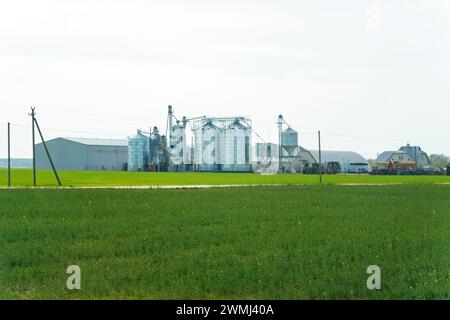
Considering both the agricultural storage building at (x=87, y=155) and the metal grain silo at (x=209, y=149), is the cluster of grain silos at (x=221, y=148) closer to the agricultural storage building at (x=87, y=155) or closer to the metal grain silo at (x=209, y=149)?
the metal grain silo at (x=209, y=149)

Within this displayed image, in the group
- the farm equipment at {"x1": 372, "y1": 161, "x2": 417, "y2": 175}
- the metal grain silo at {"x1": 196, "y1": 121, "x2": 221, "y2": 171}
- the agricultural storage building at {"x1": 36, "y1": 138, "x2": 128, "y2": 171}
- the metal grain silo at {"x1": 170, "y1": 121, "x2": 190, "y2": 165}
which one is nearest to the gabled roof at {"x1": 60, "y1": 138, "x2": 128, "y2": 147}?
the agricultural storage building at {"x1": 36, "y1": 138, "x2": 128, "y2": 171}

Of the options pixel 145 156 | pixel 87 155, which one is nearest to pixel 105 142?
pixel 87 155

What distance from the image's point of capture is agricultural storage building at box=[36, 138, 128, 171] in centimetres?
4045

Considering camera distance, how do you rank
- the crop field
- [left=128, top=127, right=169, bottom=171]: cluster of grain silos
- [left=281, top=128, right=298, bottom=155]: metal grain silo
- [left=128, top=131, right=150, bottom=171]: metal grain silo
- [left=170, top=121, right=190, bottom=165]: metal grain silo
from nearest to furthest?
the crop field
[left=281, top=128, right=298, bottom=155]: metal grain silo
[left=170, top=121, right=190, bottom=165]: metal grain silo
[left=128, top=127, right=169, bottom=171]: cluster of grain silos
[left=128, top=131, right=150, bottom=171]: metal grain silo

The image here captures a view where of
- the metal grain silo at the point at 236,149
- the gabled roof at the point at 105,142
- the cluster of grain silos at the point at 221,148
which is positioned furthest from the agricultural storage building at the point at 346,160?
the cluster of grain silos at the point at 221,148

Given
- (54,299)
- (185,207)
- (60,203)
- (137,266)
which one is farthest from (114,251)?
(60,203)

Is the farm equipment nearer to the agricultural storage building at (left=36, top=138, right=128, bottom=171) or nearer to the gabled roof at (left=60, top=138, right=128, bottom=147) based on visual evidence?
the agricultural storage building at (left=36, top=138, right=128, bottom=171)

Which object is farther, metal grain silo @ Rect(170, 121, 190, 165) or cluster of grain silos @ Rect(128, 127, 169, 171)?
cluster of grain silos @ Rect(128, 127, 169, 171)

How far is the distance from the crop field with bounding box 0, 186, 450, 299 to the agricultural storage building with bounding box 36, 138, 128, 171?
24.9 metres

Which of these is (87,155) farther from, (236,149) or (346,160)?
(346,160)

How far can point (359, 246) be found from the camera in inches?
370

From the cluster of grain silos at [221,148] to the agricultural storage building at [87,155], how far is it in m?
11.8
